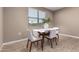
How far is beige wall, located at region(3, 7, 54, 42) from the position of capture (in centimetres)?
166

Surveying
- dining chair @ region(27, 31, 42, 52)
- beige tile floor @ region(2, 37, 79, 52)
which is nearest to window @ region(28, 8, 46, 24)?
dining chair @ region(27, 31, 42, 52)

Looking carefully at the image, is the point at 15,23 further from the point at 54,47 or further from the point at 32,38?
the point at 54,47

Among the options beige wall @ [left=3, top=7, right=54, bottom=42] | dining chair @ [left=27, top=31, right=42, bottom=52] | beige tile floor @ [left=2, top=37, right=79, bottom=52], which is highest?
beige wall @ [left=3, top=7, right=54, bottom=42]

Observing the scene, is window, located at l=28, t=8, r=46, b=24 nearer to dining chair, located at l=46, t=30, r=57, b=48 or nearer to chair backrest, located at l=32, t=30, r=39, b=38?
chair backrest, located at l=32, t=30, r=39, b=38

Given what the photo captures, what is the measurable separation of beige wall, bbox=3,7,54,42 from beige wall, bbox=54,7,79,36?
0.95ft

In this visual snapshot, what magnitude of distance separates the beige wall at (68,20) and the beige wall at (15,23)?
0.95 ft

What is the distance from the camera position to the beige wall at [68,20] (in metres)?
1.70

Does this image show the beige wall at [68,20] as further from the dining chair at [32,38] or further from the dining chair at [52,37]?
the dining chair at [32,38]

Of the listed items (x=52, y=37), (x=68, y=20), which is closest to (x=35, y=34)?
(x=52, y=37)

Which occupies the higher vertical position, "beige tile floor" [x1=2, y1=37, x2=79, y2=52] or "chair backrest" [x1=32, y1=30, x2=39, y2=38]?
"chair backrest" [x1=32, y1=30, x2=39, y2=38]

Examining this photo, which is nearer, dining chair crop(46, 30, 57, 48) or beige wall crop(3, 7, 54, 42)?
beige wall crop(3, 7, 54, 42)

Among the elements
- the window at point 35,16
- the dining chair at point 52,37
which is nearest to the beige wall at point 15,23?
the window at point 35,16
